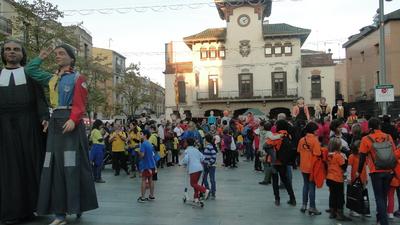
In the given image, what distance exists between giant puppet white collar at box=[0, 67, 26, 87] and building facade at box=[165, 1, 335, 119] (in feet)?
142

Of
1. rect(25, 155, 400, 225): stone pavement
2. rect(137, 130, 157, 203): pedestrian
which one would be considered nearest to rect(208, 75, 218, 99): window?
rect(25, 155, 400, 225): stone pavement

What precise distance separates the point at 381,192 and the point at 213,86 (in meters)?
44.0

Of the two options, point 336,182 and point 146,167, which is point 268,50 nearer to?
point 146,167

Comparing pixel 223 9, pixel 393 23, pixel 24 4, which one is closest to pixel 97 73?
pixel 24 4

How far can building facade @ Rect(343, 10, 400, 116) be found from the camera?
37344mm

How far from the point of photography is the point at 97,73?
36.4m

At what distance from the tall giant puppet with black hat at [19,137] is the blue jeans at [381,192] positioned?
5.01 m

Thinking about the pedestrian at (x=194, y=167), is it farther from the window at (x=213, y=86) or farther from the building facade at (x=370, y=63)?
the window at (x=213, y=86)

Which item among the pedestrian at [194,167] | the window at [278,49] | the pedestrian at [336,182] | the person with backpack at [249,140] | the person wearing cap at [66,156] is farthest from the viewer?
the window at [278,49]

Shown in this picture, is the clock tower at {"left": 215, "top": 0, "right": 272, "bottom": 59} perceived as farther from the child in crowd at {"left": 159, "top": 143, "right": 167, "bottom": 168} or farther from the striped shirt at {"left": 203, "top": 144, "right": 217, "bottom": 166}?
the striped shirt at {"left": 203, "top": 144, "right": 217, "bottom": 166}

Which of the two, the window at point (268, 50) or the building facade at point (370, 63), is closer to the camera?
the building facade at point (370, 63)

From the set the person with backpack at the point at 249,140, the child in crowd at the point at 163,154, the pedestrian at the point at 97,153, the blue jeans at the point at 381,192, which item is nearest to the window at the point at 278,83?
the person with backpack at the point at 249,140

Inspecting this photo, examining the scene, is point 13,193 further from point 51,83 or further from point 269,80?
point 269,80

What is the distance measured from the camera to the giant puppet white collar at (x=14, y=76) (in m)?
6.51
